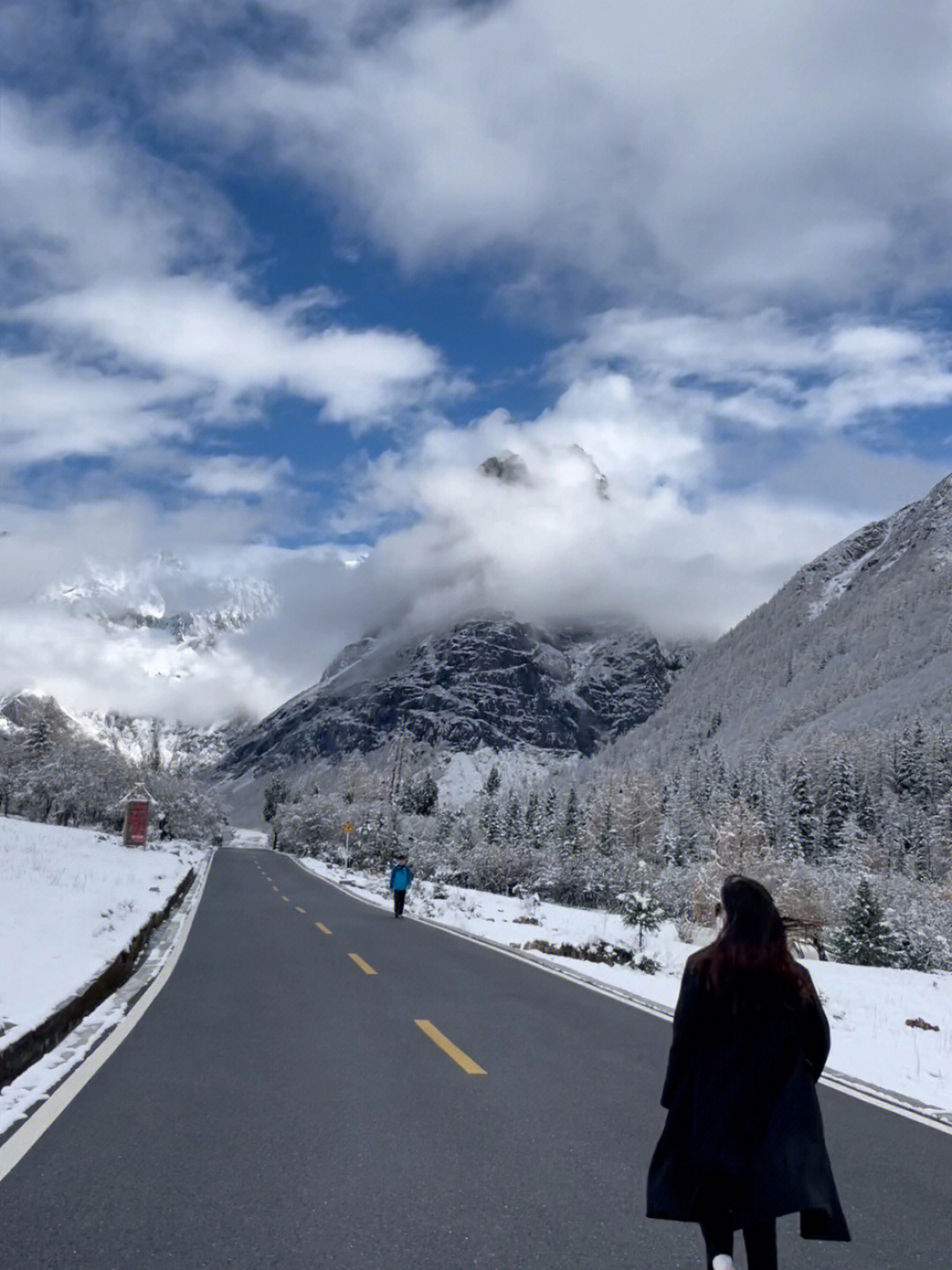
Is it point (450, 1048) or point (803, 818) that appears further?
point (803, 818)

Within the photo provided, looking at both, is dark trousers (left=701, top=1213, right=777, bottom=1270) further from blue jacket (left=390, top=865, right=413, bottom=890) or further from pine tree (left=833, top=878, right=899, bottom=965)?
pine tree (left=833, top=878, right=899, bottom=965)

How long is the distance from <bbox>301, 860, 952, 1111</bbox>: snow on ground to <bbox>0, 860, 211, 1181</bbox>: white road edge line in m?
6.81

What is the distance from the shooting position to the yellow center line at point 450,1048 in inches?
328

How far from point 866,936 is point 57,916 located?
99.5 ft

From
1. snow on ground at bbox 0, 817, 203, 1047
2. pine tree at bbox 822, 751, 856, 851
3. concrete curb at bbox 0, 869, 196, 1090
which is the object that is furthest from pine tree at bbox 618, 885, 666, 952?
pine tree at bbox 822, 751, 856, 851

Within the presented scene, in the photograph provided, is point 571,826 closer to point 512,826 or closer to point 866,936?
point 512,826

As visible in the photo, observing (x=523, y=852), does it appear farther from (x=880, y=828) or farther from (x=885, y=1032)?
(x=885, y=1032)

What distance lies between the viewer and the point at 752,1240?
11.5 ft

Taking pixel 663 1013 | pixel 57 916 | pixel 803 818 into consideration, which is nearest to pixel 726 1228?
pixel 663 1013

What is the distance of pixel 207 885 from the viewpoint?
128 feet

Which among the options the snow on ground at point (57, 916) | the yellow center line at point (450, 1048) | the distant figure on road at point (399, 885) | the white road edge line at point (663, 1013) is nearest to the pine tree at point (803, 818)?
the snow on ground at point (57, 916)

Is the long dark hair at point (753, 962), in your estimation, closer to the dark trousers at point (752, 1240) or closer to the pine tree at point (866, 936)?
the dark trousers at point (752, 1240)

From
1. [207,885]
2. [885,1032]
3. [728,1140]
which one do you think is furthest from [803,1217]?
[207,885]

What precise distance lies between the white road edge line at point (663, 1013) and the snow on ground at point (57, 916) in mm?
6653
